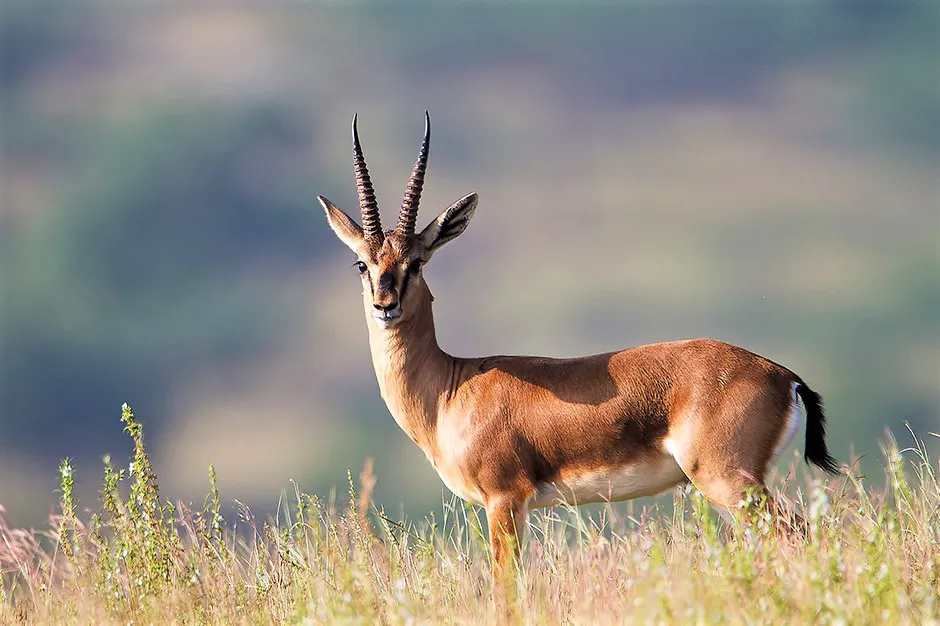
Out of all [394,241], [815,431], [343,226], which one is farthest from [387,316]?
[815,431]

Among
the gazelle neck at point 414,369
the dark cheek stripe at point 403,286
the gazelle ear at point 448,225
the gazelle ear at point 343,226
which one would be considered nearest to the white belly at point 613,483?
the gazelle neck at point 414,369

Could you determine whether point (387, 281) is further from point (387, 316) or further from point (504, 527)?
point (504, 527)

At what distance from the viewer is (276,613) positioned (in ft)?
26.8

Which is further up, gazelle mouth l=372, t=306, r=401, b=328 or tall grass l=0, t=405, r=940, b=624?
gazelle mouth l=372, t=306, r=401, b=328

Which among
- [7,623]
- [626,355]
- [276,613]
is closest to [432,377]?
[626,355]

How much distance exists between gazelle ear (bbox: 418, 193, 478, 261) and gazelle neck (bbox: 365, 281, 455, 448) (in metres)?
0.38

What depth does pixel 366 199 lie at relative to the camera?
9797 millimetres

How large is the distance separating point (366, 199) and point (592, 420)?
9.19 ft

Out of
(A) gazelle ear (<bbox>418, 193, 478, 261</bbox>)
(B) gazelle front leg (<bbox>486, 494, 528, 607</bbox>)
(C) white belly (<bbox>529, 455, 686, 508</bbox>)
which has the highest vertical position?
(A) gazelle ear (<bbox>418, 193, 478, 261</bbox>)

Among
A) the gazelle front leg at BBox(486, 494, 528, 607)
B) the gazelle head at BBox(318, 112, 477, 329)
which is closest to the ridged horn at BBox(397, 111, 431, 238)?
the gazelle head at BBox(318, 112, 477, 329)

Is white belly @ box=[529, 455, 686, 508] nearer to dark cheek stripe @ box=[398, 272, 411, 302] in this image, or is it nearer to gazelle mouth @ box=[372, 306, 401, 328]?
gazelle mouth @ box=[372, 306, 401, 328]

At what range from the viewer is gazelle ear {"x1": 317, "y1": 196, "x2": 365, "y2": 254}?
9766mm

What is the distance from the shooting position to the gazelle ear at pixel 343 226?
32.0 ft

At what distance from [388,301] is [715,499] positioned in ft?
9.96
